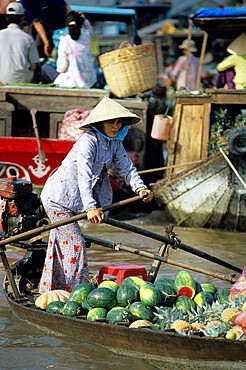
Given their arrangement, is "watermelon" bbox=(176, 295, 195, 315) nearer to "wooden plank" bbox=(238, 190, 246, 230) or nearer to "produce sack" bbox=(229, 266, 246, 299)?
"produce sack" bbox=(229, 266, 246, 299)

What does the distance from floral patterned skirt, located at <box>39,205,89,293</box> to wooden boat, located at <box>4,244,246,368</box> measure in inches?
10.0

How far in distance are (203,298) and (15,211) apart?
185 cm

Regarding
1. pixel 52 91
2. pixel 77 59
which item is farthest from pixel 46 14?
pixel 52 91

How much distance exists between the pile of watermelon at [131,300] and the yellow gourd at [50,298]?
12 centimetres

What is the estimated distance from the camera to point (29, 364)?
3740 millimetres

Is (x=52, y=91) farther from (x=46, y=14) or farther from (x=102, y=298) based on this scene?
(x=102, y=298)

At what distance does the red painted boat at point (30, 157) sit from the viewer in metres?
7.98

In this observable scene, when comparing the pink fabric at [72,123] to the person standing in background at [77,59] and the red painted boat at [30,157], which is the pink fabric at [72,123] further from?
the person standing in background at [77,59]

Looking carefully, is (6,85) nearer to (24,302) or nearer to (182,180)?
(182,180)

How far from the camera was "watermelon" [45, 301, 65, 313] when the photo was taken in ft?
13.2

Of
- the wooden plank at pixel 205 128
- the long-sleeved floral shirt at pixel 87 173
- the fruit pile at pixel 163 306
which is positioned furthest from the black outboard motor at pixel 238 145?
the fruit pile at pixel 163 306

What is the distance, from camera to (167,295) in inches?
155

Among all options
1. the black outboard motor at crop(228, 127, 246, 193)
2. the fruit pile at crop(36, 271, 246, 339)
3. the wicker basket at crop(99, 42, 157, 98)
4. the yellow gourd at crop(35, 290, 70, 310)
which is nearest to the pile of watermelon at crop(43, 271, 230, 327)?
the fruit pile at crop(36, 271, 246, 339)

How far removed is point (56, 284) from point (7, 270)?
18.3 inches
